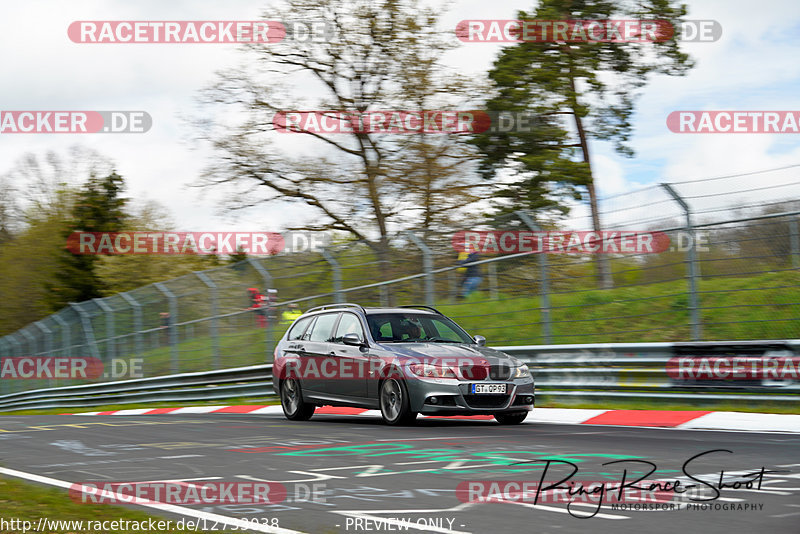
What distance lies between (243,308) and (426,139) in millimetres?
9314

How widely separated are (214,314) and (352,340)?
971 cm

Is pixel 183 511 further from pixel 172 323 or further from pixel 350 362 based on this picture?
pixel 172 323

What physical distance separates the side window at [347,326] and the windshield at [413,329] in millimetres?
188

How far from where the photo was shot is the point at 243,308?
2147 cm

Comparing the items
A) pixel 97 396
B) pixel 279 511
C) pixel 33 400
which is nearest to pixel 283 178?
pixel 97 396

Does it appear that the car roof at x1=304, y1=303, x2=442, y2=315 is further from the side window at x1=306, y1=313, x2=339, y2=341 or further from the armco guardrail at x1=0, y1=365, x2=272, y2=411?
the armco guardrail at x1=0, y1=365, x2=272, y2=411

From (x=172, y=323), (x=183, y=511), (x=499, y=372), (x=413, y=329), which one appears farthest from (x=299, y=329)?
(x=172, y=323)

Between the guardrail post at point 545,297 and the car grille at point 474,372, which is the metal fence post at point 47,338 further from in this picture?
the car grille at point 474,372

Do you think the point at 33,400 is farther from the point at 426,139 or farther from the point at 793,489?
the point at 793,489

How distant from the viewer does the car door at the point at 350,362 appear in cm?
1298

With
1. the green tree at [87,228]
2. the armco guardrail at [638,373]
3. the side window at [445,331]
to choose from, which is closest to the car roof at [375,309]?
the side window at [445,331]

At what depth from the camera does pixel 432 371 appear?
11945 mm

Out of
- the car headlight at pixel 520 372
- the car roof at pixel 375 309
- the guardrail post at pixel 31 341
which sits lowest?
the guardrail post at pixel 31 341

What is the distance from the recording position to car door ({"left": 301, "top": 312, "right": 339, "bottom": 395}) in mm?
13875
